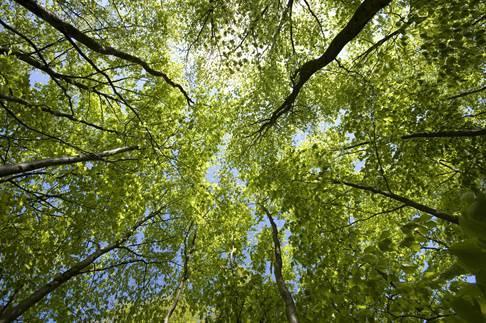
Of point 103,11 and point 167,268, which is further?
point 167,268

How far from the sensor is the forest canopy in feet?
12.7

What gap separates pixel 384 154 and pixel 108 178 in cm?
666

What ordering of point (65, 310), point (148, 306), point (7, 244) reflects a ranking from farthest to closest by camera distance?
1. point (148, 306)
2. point (65, 310)
3. point (7, 244)

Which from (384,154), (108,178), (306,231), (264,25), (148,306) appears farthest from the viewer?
(148,306)

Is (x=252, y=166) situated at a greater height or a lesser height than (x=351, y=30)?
greater

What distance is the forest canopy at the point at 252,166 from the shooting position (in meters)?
3.87

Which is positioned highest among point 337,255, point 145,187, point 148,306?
point 145,187

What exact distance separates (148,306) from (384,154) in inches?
342

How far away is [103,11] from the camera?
7777mm

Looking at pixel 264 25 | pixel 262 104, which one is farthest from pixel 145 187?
pixel 264 25

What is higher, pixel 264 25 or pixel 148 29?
pixel 148 29

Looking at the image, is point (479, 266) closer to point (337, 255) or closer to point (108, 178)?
point (337, 255)

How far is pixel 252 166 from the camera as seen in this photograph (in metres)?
10.9

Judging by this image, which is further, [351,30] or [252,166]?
[252,166]
